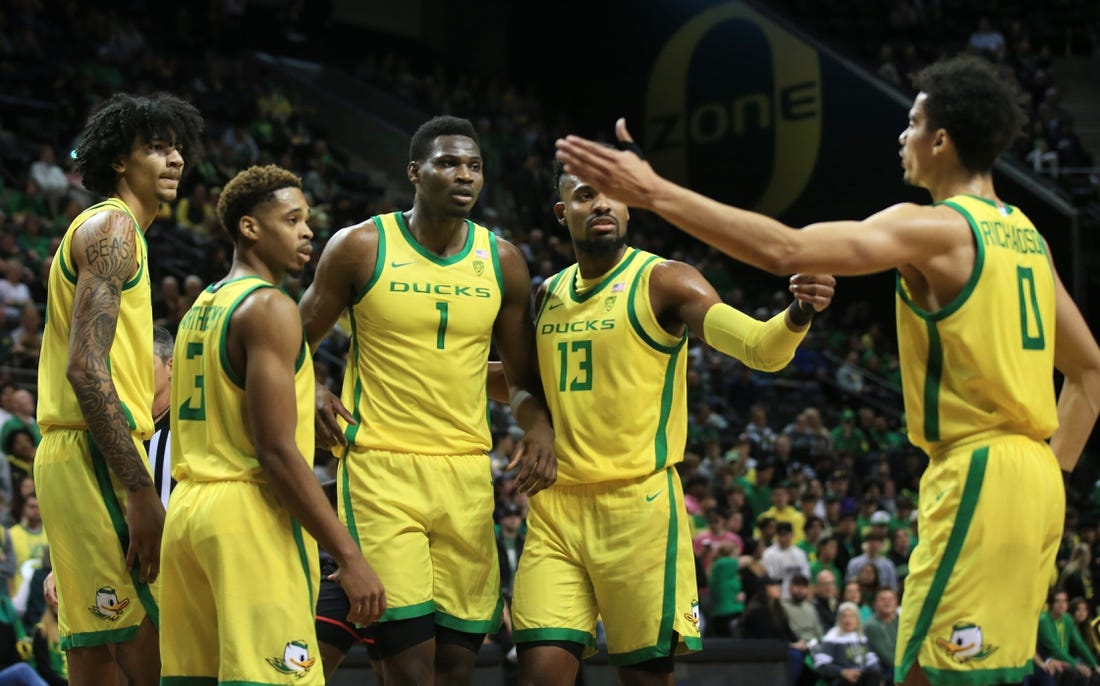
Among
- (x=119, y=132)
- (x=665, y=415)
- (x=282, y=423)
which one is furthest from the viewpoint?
(x=665, y=415)

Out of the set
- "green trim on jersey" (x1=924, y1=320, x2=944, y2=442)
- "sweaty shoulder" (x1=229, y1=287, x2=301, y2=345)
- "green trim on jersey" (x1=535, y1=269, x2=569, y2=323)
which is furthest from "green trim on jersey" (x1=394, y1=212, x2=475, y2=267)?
"green trim on jersey" (x1=924, y1=320, x2=944, y2=442)

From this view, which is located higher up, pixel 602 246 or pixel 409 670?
pixel 602 246

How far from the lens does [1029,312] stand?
3941mm

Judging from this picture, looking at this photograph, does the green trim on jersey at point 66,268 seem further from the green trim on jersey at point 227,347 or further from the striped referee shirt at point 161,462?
the striped referee shirt at point 161,462

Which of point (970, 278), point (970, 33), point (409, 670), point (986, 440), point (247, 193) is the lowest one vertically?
point (409, 670)

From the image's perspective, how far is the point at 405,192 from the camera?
71.2ft

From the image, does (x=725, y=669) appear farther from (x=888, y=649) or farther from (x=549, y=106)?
(x=549, y=106)

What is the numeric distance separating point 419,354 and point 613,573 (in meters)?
1.10

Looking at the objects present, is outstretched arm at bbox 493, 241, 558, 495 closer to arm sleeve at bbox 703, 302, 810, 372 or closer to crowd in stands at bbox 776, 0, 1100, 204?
arm sleeve at bbox 703, 302, 810, 372

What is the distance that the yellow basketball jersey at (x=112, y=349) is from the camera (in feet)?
15.5

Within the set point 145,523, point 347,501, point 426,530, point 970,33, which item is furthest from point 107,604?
point 970,33

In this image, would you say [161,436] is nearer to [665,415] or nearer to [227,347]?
[227,347]

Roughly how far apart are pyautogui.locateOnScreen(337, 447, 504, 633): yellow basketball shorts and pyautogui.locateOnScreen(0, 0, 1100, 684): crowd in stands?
459 centimetres

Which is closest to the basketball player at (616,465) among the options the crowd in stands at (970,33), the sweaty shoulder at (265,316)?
the sweaty shoulder at (265,316)
